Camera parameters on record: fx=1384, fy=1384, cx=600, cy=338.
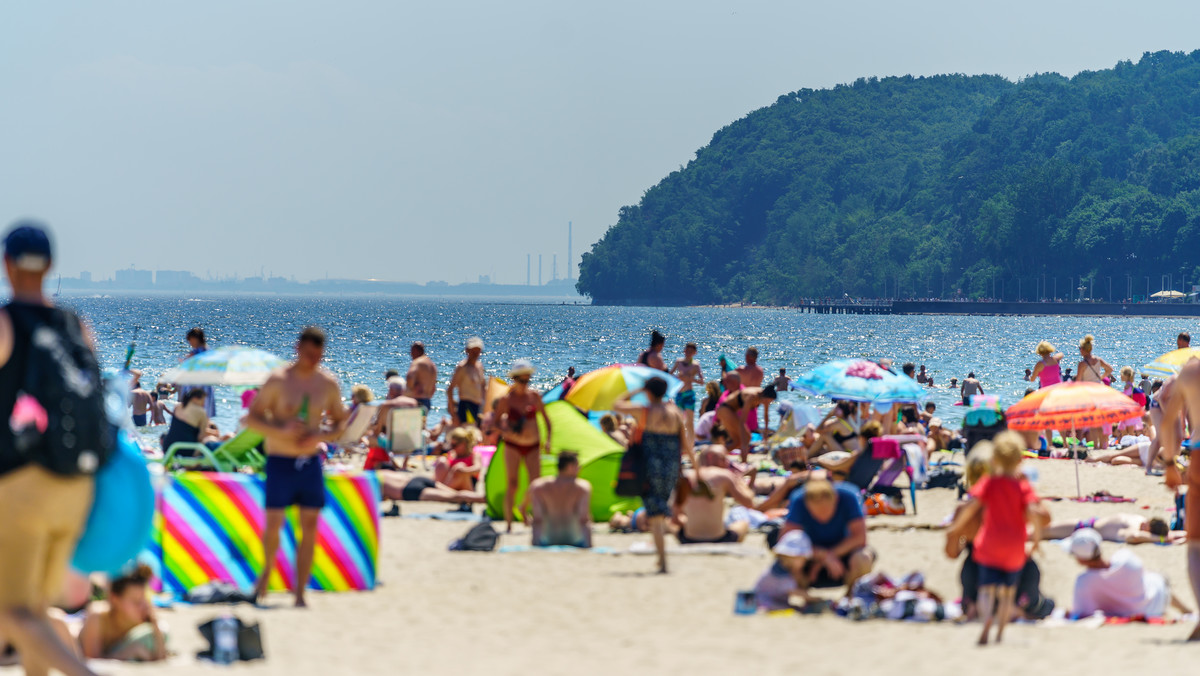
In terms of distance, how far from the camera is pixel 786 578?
24.8ft

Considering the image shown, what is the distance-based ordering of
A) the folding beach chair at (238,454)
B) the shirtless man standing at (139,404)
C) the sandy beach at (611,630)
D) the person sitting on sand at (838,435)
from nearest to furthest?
the sandy beach at (611,630), the folding beach chair at (238,454), the person sitting on sand at (838,435), the shirtless man standing at (139,404)

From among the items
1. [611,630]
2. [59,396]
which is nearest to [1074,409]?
[611,630]

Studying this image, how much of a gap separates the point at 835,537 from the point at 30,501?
483cm

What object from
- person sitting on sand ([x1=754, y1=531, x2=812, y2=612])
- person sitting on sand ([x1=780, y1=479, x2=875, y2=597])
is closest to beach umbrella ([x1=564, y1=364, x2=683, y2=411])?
person sitting on sand ([x1=780, y1=479, x2=875, y2=597])

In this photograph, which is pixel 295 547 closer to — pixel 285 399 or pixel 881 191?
pixel 285 399

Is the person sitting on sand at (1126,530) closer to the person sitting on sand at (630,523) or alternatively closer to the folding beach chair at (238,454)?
the person sitting on sand at (630,523)

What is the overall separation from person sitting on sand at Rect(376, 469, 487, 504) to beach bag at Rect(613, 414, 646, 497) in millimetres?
3124

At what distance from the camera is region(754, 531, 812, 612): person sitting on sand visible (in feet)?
24.7

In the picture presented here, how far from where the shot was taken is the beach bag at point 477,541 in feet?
30.7

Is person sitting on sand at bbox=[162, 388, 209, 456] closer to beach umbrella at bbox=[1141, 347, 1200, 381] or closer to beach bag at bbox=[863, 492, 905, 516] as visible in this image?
beach bag at bbox=[863, 492, 905, 516]

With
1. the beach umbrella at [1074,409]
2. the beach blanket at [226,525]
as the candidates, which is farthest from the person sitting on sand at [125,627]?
the beach umbrella at [1074,409]

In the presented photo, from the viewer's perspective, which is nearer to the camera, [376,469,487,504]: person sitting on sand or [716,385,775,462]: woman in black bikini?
[376,469,487,504]: person sitting on sand

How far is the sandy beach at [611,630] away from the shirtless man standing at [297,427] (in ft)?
1.86

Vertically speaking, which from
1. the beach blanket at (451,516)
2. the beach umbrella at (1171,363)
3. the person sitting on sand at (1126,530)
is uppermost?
the beach umbrella at (1171,363)
